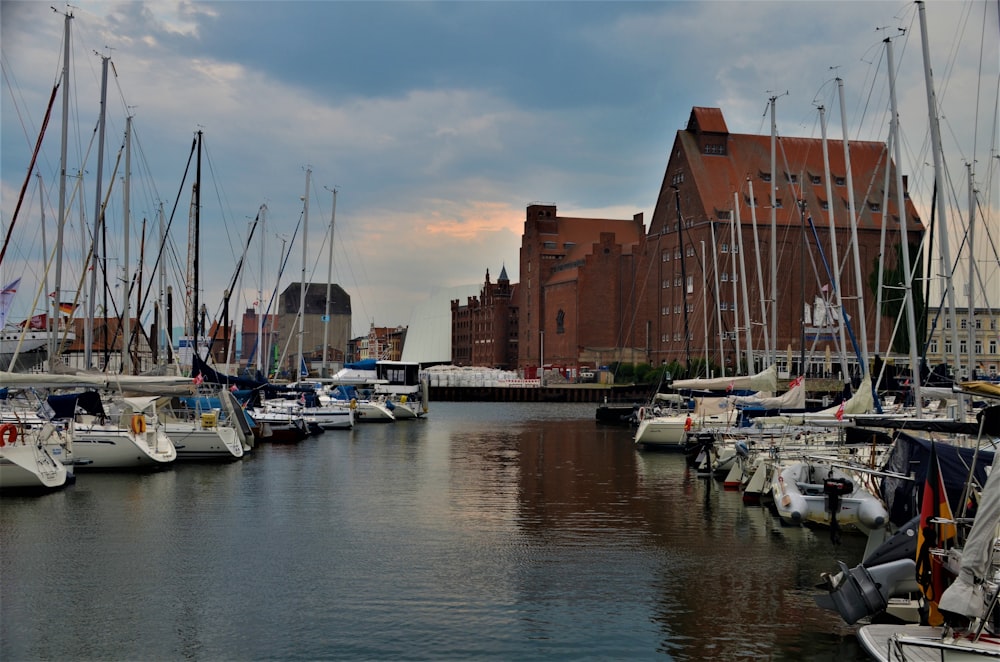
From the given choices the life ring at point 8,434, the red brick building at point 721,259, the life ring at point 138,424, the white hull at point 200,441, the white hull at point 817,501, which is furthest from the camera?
the red brick building at point 721,259

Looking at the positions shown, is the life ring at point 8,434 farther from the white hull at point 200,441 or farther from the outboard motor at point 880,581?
the outboard motor at point 880,581

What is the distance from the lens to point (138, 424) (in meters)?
37.8

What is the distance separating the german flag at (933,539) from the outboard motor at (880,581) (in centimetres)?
48

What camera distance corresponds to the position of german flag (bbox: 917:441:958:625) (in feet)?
50.3

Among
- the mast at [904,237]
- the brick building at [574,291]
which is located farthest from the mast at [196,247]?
the brick building at [574,291]

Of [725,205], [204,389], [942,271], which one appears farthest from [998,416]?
[725,205]

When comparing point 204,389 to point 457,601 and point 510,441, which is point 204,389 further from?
point 457,601

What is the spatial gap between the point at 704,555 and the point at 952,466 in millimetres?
6317

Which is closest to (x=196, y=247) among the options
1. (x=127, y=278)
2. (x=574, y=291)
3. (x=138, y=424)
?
(x=127, y=278)

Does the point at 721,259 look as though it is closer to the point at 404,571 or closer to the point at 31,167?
the point at 31,167

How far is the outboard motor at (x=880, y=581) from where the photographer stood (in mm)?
16203

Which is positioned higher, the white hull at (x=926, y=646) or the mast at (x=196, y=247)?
the mast at (x=196, y=247)

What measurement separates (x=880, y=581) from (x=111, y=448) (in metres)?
28.0

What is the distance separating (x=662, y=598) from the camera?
757 inches
